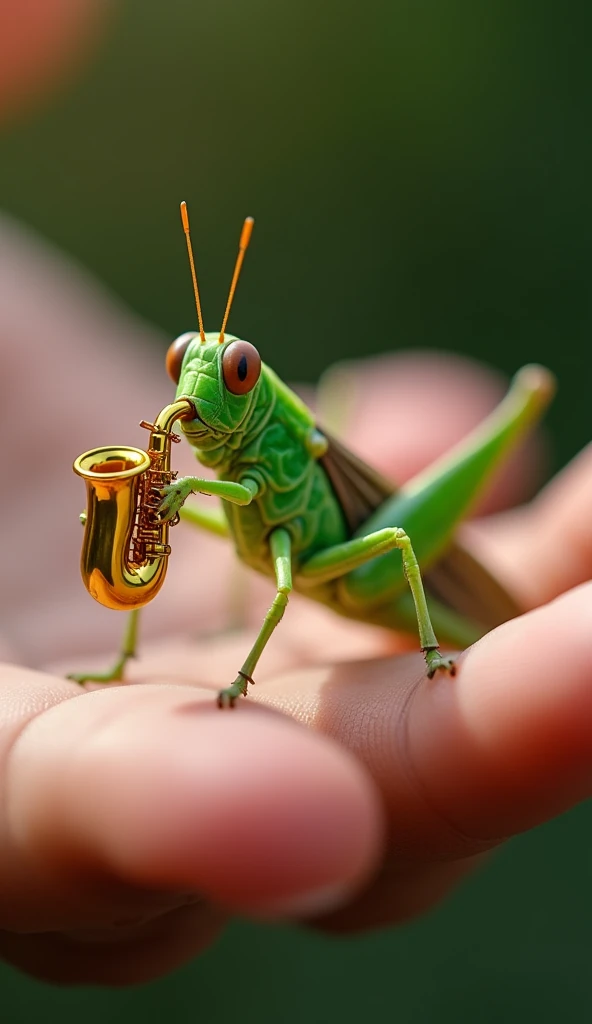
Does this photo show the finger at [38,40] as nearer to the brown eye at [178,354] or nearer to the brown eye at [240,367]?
the brown eye at [178,354]

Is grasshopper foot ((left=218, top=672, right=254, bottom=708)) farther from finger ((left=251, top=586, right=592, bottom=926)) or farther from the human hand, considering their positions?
finger ((left=251, top=586, right=592, bottom=926))

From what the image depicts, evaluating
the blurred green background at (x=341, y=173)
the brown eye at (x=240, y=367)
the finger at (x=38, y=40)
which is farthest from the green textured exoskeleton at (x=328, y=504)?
the finger at (x=38, y=40)

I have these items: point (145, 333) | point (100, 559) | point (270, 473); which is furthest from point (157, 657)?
point (145, 333)

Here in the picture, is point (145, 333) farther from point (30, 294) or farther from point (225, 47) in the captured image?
point (225, 47)

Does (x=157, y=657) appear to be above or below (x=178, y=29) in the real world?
below

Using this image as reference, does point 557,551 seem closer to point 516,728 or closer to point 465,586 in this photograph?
point 465,586

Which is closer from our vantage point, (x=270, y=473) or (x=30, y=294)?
(x=270, y=473)
